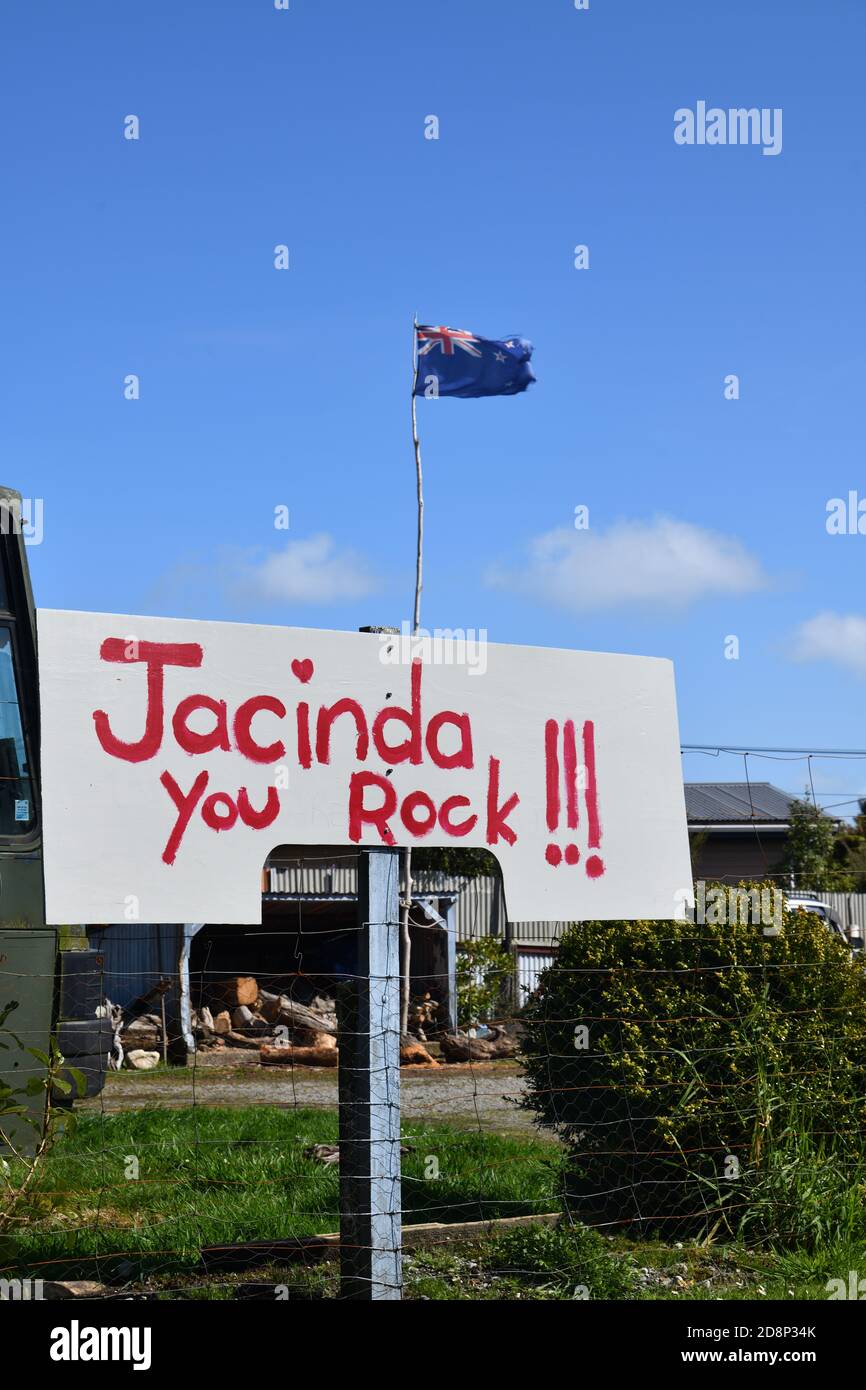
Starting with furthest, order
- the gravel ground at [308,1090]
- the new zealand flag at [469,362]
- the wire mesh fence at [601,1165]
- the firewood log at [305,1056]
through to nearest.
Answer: the new zealand flag at [469,362] → the firewood log at [305,1056] → the gravel ground at [308,1090] → the wire mesh fence at [601,1165]

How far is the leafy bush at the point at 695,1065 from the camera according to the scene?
5754 mm

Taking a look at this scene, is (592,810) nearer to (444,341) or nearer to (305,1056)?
(305,1056)

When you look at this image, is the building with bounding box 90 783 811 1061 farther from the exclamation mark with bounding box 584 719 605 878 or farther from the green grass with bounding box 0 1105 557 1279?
the exclamation mark with bounding box 584 719 605 878

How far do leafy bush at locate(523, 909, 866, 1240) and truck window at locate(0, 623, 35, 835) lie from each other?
3231 mm

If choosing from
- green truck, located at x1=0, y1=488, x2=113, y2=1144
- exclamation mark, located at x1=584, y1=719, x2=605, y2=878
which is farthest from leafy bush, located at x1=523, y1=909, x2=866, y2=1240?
green truck, located at x1=0, y1=488, x2=113, y2=1144

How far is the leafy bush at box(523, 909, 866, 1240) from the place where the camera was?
18.9ft

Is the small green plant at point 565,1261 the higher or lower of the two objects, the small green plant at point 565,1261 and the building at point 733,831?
the lower

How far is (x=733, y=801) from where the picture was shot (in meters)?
40.7

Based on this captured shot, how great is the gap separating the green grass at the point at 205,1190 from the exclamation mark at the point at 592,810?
1610 mm

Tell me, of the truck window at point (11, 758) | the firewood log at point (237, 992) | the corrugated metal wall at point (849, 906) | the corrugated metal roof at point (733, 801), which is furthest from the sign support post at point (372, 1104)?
the corrugated metal roof at point (733, 801)

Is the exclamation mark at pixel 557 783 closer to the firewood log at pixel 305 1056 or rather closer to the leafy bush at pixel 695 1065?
the leafy bush at pixel 695 1065

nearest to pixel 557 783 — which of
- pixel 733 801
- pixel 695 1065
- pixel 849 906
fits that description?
pixel 695 1065
